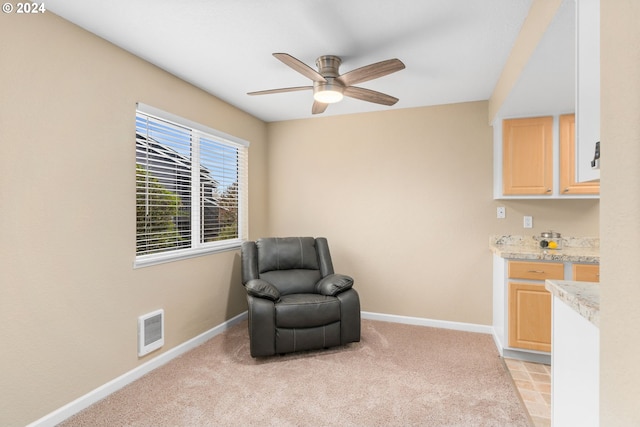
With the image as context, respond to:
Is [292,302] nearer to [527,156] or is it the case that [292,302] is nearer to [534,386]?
[534,386]

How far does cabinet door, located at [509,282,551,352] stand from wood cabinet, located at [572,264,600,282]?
0.86 ft

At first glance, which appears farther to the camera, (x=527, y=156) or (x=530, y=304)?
(x=527, y=156)

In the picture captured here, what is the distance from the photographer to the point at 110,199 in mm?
2348

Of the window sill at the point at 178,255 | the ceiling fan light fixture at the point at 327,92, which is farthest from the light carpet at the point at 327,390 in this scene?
the ceiling fan light fixture at the point at 327,92

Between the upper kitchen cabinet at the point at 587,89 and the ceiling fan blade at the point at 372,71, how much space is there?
0.99 m

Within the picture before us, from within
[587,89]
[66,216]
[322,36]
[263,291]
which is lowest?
[263,291]

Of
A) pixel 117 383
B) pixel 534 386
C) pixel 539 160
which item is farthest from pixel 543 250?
pixel 117 383

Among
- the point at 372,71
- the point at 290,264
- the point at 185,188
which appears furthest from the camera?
the point at 290,264

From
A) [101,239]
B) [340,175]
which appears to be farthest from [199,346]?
[340,175]

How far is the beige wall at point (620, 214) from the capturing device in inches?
29.9

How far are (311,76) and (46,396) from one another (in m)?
2.60

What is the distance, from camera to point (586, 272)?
265 cm

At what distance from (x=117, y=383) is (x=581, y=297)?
2814mm

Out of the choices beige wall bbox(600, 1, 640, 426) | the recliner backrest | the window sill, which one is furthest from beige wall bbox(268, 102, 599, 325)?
beige wall bbox(600, 1, 640, 426)
